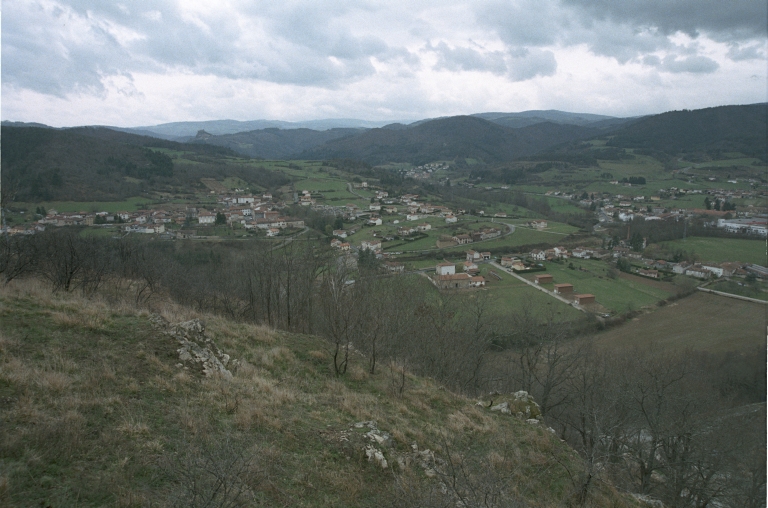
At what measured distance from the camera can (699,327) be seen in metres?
27.1

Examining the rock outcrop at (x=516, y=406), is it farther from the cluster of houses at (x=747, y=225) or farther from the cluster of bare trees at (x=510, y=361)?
the cluster of houses at (x=747, y=225)

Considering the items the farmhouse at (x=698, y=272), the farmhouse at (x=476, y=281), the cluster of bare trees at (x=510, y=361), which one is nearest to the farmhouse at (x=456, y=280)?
the farmhouse at (x=476, y=281)

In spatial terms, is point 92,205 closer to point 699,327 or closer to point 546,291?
point 546,291

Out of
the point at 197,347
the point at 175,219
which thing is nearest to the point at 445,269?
the point at 197,347

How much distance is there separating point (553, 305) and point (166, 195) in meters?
56.5

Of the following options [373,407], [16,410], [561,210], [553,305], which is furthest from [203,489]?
[561,210]

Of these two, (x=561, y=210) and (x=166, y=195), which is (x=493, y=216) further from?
(x=166, y=195)

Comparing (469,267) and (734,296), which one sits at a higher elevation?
(469,267)

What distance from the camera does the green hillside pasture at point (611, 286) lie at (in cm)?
3166

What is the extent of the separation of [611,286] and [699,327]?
8.70 meters

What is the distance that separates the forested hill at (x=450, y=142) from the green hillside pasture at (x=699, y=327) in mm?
129933

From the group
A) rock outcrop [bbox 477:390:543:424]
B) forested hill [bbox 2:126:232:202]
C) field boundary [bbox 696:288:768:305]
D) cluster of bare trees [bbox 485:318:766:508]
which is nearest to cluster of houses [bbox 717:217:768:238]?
field boundary [bbox 696:288:768:305]

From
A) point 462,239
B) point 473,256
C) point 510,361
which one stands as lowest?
point 473,256

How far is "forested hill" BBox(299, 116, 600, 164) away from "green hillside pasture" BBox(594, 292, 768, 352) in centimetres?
12993
